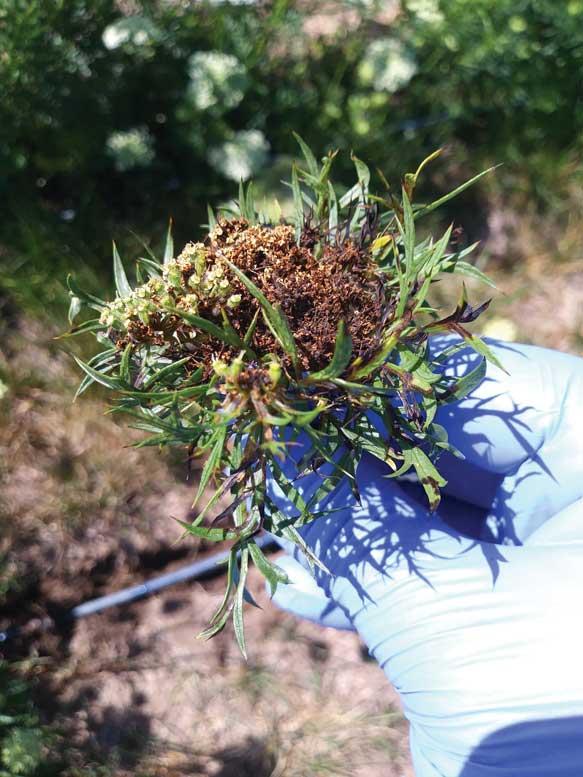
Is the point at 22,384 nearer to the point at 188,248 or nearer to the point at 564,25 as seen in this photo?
the point at 188,248

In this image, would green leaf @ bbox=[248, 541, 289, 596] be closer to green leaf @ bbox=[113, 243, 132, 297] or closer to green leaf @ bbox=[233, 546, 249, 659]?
green leaf @ bbox=[233, 546, 249, 659]

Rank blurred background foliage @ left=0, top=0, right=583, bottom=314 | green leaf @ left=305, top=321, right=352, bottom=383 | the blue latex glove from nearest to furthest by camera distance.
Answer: green leaf @ left=305, top=321, right=352, bottom=383 → the blue latex glove → blurred background foliage @ left=0, top=0, right=583, bottom=314

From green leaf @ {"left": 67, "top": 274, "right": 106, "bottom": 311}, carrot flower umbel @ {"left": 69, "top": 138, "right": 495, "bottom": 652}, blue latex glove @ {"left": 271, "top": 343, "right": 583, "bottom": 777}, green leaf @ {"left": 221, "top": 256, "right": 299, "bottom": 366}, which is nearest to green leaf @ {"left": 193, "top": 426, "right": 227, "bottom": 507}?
carrot flower umbel @ {"left": 69, "top": 138, "right": 495, "bottom": 652}

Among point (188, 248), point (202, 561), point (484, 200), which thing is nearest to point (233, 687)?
point (202, 561)

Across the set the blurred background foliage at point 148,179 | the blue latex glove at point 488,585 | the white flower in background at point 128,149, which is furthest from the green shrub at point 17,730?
the white flower in background at point 128,149

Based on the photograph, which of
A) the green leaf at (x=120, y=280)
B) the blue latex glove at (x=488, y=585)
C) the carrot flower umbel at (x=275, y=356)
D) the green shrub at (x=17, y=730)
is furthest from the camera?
the green shrub at (x=17, y=730)

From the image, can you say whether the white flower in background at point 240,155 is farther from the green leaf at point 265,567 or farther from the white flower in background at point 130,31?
the green leaf at point 265,567
